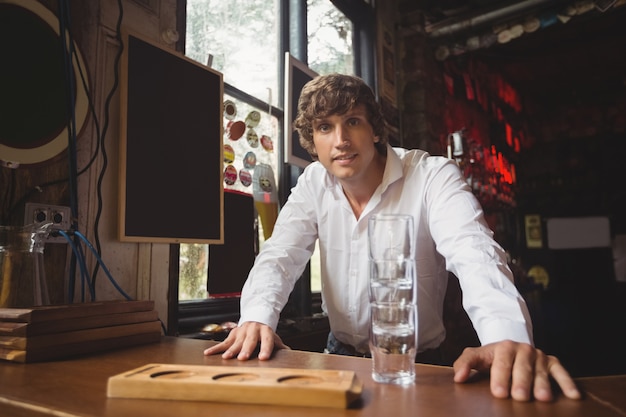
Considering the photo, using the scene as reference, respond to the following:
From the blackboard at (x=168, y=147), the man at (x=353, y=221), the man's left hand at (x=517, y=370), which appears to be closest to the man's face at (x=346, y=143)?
the man at (x=353, y=221)

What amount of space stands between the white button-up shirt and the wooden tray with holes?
18.9 inches

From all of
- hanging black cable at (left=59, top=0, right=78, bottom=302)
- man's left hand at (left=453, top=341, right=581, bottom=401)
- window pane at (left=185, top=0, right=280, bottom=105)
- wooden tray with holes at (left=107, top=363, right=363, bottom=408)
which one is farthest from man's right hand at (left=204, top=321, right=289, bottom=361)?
window pane at (left=185, top=0, right=280, bottom=105)

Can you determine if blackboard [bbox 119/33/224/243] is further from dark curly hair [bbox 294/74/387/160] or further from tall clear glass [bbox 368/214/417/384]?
tall clear glass [bbox 368/214/417/384]

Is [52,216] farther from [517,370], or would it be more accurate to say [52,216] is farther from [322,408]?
[517,370]

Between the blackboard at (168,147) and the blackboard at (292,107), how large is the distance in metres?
0.51

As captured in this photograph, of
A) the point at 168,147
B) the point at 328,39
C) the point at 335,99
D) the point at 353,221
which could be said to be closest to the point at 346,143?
the point at 335,99

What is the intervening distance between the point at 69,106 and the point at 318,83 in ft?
2.68

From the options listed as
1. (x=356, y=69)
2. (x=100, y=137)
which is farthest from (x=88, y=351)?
(x=356, y=69)

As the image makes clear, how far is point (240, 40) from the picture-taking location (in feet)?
7.61

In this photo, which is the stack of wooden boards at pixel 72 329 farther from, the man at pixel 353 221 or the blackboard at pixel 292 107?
the blackboard at pixel 292 107

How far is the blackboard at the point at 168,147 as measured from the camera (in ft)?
5.01

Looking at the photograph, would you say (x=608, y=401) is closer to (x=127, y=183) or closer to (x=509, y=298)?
(x=509, y=298)

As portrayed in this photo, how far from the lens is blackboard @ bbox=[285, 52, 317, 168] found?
237cm

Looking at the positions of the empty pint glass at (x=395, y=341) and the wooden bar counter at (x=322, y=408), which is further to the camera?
the empty pint glass at (x=395, y=341)
